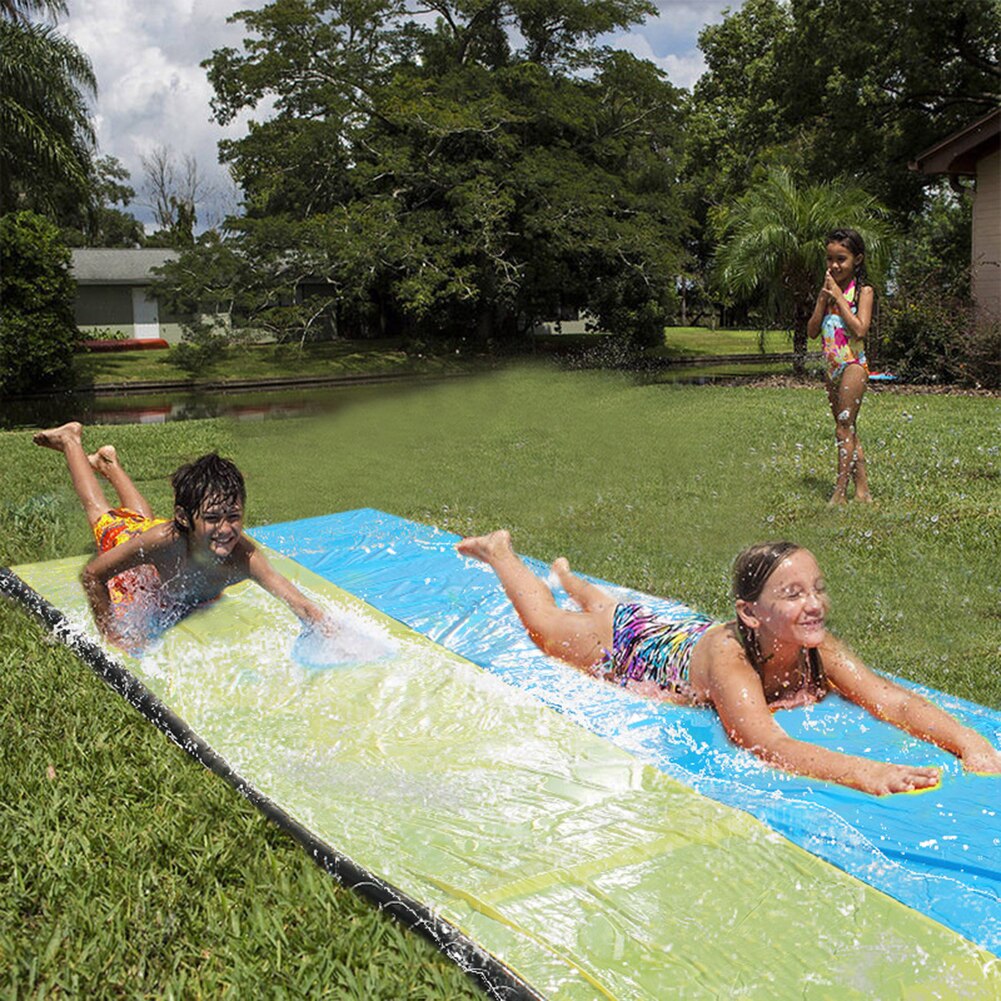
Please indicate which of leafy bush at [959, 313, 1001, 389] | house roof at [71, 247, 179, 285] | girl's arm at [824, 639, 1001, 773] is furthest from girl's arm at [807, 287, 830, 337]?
house roof at [71, 247, 179, 285]

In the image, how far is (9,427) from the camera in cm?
1491

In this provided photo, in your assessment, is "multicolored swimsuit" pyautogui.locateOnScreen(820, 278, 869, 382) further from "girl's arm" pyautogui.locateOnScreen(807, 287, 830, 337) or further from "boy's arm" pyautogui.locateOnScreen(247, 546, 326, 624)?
"boy's arm" pyautogui.locateOnScreen(247, 546, 326, 624)

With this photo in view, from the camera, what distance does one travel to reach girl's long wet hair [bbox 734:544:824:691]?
301cm

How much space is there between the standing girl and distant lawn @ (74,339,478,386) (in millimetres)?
17665

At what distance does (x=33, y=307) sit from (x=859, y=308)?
17906 mm

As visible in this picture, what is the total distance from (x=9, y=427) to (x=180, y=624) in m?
12.1

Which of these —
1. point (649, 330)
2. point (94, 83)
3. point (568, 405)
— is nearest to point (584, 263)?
point (649, 330)

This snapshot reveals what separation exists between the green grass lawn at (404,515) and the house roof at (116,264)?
70.4 feet

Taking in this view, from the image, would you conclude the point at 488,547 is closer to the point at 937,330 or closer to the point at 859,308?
the point at 859,308

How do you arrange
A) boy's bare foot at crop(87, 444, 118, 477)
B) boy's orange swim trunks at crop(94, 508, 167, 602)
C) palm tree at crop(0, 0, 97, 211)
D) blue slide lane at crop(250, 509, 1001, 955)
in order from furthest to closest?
palm tree at crop(0, 0, 97, 211) → boy's bare foot at crop(87, 444, 118, 477) → boy's orange swim trunks at crop(94, 508, 167, 602) → blue slide lane at crop(250, 509, 1001, 955)

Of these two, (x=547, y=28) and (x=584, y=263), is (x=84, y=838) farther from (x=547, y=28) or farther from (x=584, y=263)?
(x=547, y=28)

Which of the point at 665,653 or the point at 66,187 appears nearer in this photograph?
the point at 665,653

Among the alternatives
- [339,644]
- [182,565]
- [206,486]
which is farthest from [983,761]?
[182,565]

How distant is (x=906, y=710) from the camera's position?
3.16m
